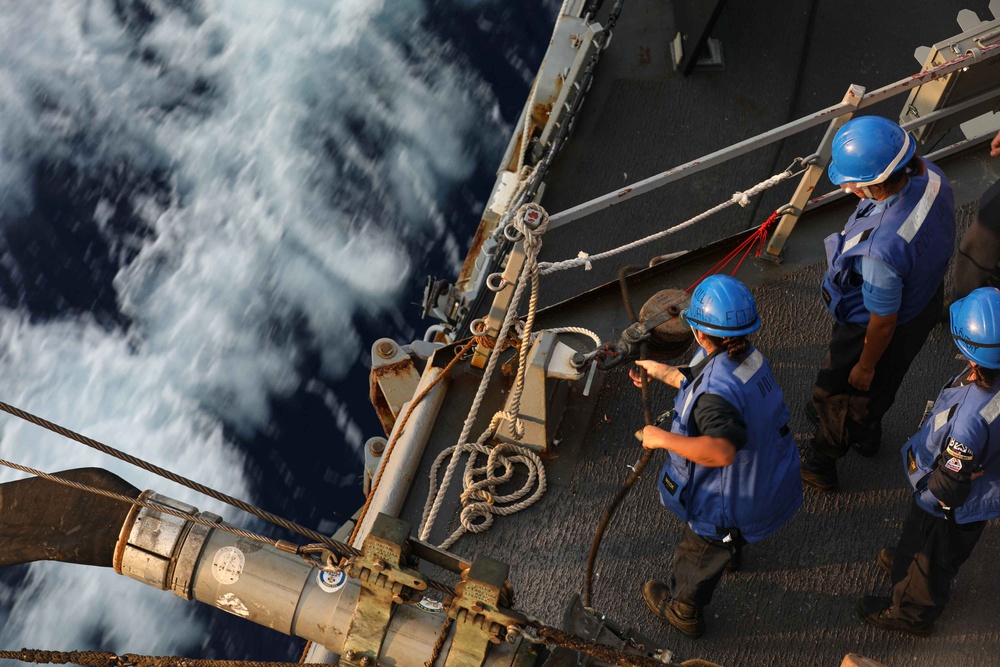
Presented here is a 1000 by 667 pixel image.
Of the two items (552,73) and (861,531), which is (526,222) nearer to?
(861,531)

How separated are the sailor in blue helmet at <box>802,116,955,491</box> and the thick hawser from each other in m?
0.79

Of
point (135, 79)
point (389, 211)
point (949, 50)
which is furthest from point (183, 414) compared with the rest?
point (949, 50)

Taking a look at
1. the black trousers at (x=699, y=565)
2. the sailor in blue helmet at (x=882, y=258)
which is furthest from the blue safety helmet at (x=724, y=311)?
the black trousers at (x=699, y=565)

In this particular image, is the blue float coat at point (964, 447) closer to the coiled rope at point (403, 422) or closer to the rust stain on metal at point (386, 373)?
the coiled rope at point (403, 422)

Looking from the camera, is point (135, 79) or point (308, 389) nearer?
point (308, 389)

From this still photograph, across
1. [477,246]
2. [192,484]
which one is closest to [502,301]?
[192,484]

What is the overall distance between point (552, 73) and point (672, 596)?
4.86m

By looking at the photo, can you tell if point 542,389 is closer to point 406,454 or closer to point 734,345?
point 406,454

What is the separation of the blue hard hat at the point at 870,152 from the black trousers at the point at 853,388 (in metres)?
0.74

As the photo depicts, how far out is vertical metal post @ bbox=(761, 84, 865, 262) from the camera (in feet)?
15.1

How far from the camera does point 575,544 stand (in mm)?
4809

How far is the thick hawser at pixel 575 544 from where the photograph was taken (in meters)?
2.84

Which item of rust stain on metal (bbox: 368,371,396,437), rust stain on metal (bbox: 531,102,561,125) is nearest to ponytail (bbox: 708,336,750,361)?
rust stain on metal (bbox: 368,371,396,437)

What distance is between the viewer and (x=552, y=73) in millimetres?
7812
